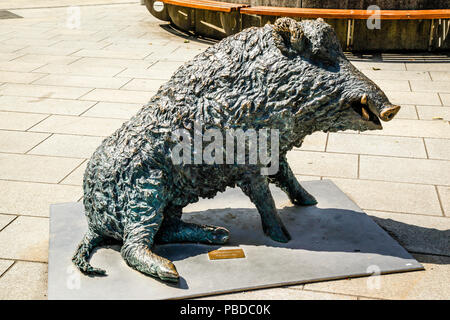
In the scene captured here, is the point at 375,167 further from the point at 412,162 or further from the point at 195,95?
the point at 195,95

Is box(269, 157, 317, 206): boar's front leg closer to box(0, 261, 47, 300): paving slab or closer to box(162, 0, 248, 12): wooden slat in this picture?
box(0, 261, 47, 300): paving slab

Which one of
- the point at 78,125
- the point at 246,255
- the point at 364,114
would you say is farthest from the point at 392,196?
the point at 78,125

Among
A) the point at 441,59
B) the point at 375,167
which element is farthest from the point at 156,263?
the point at 441,59

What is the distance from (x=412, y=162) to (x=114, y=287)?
4140 millimetres

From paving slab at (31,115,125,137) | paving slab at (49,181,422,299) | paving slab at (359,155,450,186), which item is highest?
paving slab at (49,181,422,299)

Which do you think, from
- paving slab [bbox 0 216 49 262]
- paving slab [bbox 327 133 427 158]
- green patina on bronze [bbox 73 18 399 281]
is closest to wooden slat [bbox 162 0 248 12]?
paving slab [bbox 327 133 427 158]

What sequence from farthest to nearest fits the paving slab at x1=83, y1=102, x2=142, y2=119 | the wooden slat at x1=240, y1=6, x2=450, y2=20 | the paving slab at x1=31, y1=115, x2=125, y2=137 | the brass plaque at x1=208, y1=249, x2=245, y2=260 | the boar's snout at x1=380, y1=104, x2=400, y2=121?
the wooden slat at x1=240, y1=6, x2=450, y2=20, the paving slab at x1=83, y1=102, x2=142, y2=119, the paving slab at x1=31, y1=115, x2=125, y2=137, the brass plaque at x1=208, y1=249, x2=245, y2=260, the boar's snout at x1=380, y1=104, x2=400, y2=121

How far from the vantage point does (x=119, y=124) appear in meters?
8.00

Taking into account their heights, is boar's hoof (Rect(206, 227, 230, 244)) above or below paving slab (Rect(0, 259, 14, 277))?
above

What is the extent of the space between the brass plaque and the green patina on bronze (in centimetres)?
43

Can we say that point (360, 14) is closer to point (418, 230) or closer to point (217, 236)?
point (418, 230)

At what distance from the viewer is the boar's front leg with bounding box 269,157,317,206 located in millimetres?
4887

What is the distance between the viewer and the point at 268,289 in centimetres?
400
